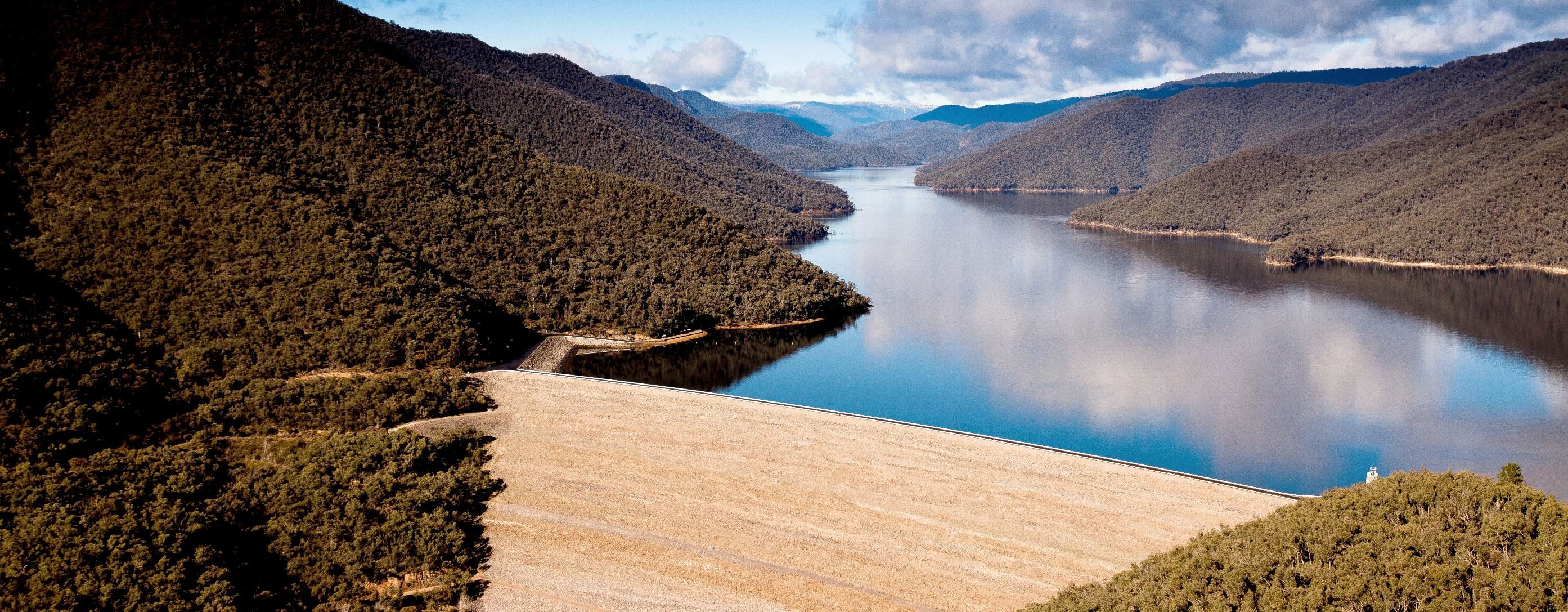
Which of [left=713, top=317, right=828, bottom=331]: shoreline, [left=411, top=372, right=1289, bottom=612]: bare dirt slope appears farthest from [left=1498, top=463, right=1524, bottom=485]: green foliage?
[left=713, top=317, right=828, bottom=331]: shoreline

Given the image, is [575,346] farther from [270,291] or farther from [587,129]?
[587,129]

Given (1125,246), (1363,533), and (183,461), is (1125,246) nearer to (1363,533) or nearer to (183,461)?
(1363,533)

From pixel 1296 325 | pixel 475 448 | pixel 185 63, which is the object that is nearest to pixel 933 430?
pixel 475 448

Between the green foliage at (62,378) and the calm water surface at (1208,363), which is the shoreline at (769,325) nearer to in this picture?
the calm water surface at (1208,363)

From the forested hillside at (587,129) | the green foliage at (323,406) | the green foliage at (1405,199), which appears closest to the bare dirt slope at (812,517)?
the green foliage at (323,406)

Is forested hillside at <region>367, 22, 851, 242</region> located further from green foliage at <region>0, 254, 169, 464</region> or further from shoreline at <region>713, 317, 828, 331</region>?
green foliage at <region>0, 254, 169, 464</region>

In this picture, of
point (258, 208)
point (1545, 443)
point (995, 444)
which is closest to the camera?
point (995, 444)
